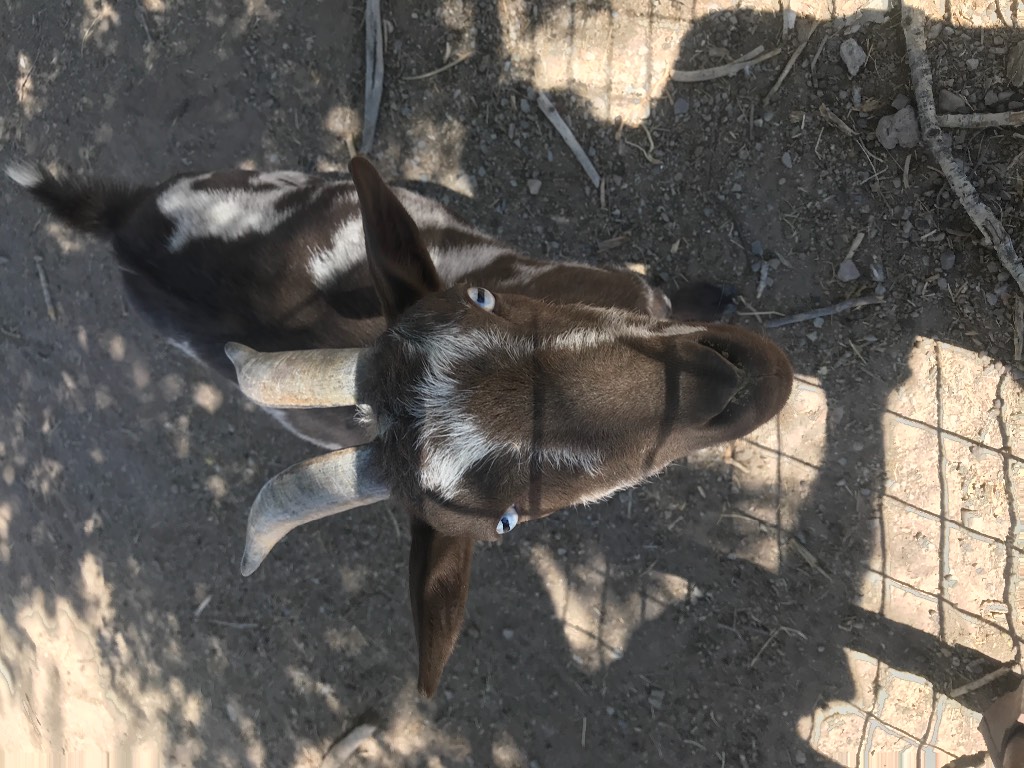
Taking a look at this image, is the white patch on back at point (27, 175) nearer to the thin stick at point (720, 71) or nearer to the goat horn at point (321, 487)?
the goat horn at point (321, 487)

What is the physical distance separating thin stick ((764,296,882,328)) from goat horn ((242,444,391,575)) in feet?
9.45

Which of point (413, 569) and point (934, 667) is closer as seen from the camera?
point (413, 569)

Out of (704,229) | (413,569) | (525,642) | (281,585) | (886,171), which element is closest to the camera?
(413,569)

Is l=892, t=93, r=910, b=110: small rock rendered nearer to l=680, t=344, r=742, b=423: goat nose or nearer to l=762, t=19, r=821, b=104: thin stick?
l=762, t=19, r=821, b=104: thin stick

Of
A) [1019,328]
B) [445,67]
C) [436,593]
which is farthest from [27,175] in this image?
[1019,328]

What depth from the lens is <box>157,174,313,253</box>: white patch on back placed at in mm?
3832

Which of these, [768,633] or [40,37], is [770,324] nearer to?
[768,633]

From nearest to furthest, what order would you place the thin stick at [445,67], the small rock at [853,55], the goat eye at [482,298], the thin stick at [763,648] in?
the goat eye at [482,298] < the small rock at [853,55] < the thin stick at [763,648] < the thin stick at [445,67]

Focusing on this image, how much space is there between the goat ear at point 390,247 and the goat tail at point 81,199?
92.9 inches

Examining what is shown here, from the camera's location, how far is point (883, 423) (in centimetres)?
423

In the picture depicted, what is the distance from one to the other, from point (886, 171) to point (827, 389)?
4.58 feet

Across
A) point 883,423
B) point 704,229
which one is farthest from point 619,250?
point 883,423

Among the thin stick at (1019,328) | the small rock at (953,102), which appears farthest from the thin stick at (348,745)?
the small rock at (953,102)

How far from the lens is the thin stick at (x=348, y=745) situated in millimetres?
5012
